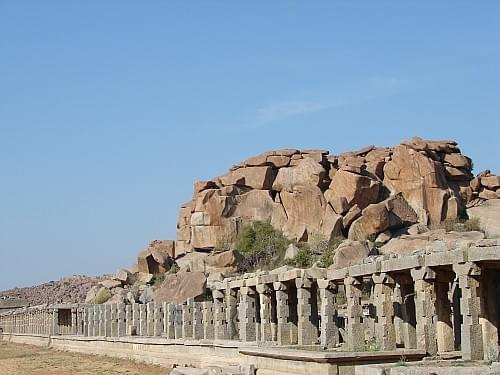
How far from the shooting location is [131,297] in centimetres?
6144

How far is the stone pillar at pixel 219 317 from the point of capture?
37309 millimetres

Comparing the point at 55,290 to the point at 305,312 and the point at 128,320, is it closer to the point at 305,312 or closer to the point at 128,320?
the point at 128,320

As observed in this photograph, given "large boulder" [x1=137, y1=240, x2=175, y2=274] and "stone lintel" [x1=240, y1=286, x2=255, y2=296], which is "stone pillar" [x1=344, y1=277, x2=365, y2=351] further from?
"large boulder" [x1=137, y1=240, x2=175, y2=274]

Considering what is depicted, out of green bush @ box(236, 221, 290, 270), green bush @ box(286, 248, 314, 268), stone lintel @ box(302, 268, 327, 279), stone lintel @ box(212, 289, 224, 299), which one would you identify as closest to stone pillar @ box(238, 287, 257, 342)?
stone lintel @ box(212, 289, 224, 299)

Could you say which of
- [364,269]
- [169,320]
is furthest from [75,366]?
[364,269]

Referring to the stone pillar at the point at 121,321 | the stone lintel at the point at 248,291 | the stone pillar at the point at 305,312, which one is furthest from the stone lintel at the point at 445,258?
the stone pillar at the point at 121,321

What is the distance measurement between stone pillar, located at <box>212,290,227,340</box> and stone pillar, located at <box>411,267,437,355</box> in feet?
47.5

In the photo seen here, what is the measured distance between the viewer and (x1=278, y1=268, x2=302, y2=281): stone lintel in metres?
29.7

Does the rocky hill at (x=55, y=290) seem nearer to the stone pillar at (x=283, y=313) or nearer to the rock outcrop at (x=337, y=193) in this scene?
the rock outcrop at (x=337, y=193)

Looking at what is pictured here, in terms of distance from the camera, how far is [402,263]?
2494cm

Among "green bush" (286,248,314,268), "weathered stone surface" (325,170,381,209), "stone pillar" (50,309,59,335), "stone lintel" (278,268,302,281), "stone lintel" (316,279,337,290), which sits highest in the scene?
"weathered stone surface" (325,170,381,209)

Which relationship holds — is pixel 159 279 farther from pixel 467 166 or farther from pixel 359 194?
pixel 467 166

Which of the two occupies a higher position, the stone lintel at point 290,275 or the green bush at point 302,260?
the green bush at point 302,260

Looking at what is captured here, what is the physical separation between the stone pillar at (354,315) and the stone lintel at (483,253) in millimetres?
5097
